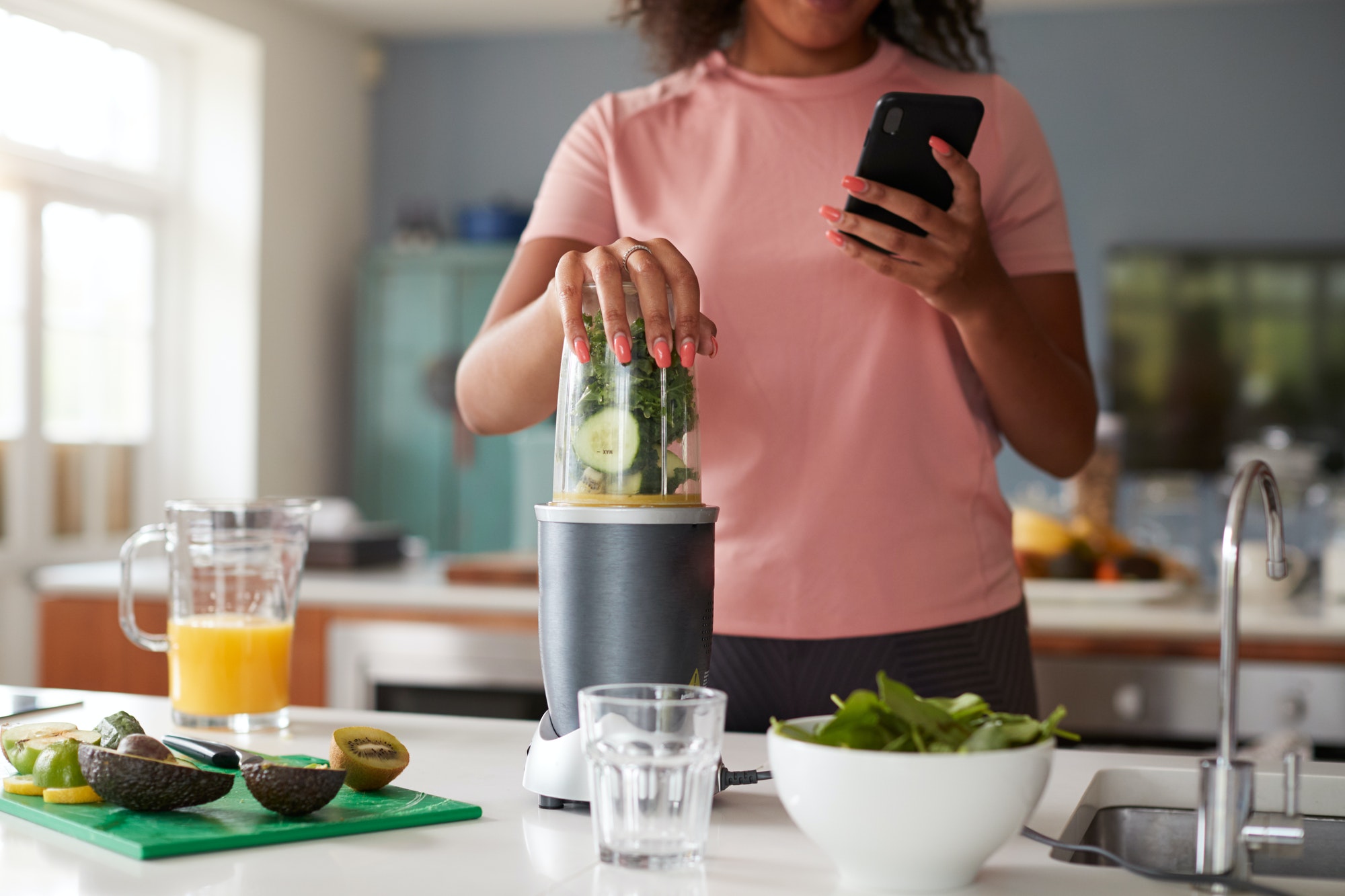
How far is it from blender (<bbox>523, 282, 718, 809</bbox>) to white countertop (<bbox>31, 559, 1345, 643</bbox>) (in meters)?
1.34

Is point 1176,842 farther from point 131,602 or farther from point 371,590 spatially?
point 371,590

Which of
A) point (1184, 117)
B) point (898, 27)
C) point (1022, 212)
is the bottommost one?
point (1022, 212)

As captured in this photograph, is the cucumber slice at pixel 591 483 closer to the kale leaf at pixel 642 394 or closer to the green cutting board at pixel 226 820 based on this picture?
the kale leaf at pixel 642 394

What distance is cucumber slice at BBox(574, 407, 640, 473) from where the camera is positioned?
834 mm

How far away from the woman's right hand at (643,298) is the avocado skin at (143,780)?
34cm

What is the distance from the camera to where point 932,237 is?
1.00 metres

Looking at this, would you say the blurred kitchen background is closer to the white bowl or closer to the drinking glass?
the drinking glass

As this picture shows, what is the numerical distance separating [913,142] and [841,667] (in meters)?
0.43

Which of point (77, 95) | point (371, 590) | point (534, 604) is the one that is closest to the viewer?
point (534, 604)

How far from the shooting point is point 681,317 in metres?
0.84

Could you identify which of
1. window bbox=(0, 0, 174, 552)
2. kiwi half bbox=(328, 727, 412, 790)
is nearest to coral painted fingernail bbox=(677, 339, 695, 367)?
kiwi half bbox=(328, 727, 412, 790)

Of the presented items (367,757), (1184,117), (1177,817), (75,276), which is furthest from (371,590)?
(1184,117)

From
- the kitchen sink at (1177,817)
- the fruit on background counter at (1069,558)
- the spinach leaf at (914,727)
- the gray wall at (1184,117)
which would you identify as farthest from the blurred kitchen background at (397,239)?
the spinach leaf at (914,727)

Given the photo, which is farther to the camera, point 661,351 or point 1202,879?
point 661,351
